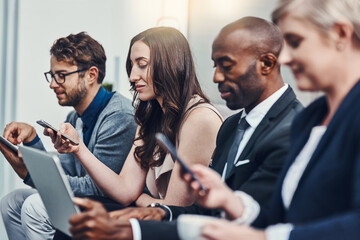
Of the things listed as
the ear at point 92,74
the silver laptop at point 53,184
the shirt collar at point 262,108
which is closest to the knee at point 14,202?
the ear at point 92,74

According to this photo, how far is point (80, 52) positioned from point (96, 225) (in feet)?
5.62

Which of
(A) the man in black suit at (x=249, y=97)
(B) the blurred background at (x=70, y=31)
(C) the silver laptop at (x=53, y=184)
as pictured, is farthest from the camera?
(B) the blurred background at (x=70, y=31)

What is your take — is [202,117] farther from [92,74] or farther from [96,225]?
[92,74]

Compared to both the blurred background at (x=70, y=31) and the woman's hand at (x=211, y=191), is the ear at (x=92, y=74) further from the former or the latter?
the woman's hand at (x=211, y=191)

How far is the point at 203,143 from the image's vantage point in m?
Result: 2.00

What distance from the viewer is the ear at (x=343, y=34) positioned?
105 cm

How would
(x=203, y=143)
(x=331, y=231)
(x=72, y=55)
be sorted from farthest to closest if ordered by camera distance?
(x=72, y=55) → (x=203, y=143) → (x=331, y=231)

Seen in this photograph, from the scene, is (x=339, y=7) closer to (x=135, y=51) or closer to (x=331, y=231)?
(x=331, y=231)

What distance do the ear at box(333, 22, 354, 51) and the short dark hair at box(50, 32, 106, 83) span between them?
194 centimetres

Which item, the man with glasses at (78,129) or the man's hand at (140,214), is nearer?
the man's hand at (140,214)

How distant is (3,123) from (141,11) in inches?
69.0

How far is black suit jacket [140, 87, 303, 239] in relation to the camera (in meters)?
1.44

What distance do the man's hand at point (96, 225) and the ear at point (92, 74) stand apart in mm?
1568

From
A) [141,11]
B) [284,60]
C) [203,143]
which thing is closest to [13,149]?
[203,143]
